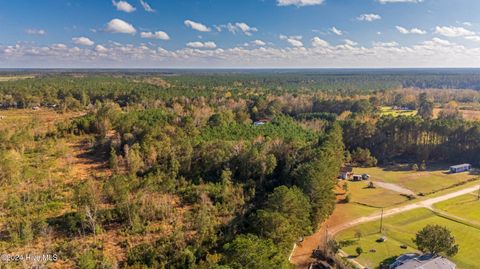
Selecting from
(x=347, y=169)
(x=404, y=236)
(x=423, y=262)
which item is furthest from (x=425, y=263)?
(x=347, y=169)

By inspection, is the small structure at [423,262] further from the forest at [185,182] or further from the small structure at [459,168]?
the small structure at [459,168]

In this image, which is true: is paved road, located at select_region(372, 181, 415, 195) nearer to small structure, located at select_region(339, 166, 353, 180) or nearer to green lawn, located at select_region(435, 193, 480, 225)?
small structure, located at select_region(339, 166, 353, 180)

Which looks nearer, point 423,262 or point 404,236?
point 423,262

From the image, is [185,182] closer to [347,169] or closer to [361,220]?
[361,220]

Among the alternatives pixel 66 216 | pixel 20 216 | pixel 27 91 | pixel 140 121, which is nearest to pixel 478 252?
pixel 66 216

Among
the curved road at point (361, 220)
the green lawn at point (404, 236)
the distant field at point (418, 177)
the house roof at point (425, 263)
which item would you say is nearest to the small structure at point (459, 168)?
the distant field at point (418, 177)

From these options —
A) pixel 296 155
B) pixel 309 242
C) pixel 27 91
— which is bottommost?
pixel 309 242

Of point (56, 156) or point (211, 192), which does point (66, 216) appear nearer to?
point (211, 192)
